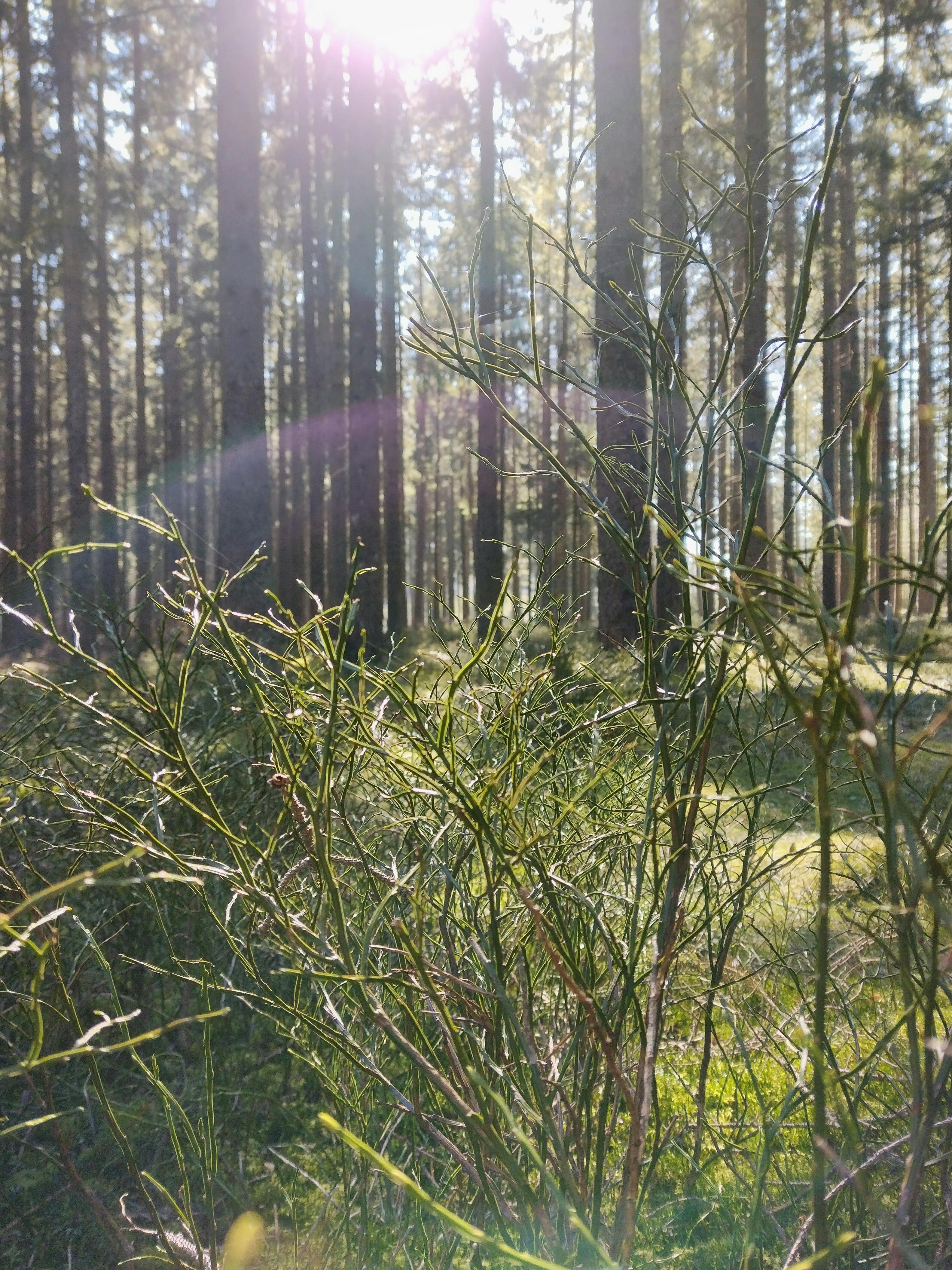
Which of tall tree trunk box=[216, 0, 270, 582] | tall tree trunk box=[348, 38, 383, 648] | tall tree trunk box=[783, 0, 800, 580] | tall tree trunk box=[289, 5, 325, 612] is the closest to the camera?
tall tree trunk box=[216, 0, 270, 582]

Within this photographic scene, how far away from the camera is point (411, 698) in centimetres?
90

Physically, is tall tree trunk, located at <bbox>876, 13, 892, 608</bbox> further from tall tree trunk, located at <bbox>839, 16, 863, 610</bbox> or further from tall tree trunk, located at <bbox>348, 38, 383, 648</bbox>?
tall tree trunk, located at <bbox>348, 38, 383, 648</bbox>

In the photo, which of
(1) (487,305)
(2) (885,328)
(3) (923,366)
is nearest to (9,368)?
(1) (487,305)

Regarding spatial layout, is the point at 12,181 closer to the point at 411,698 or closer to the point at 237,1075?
the point at 237,1075

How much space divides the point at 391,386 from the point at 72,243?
5523 mm

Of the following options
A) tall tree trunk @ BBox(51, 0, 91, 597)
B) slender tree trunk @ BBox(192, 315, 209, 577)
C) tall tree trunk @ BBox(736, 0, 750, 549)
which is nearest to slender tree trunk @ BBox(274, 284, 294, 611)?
slender tree trunk @ BBox(192, 315, 209, 577)

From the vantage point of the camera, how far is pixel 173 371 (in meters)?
21.6

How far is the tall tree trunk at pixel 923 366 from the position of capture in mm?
14664

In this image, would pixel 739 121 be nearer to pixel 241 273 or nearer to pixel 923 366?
pixel 923 366

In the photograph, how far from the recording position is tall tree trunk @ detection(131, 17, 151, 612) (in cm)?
1778

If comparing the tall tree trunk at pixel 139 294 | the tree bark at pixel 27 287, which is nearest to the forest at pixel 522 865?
the tree bark at pixel 27 287

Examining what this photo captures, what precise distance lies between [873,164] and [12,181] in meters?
15.7

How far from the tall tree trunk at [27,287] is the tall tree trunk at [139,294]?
202 centimetres

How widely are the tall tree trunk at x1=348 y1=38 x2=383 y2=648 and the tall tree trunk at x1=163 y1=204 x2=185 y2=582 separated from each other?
25.6 feet
